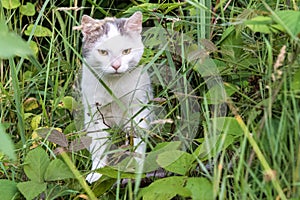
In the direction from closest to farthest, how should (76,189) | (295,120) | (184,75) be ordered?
(295,120) < (76,189) < (184,75)

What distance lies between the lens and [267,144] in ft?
4.50

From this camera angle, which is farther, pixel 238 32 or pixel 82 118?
pixel 82 118

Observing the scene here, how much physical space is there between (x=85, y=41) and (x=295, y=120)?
3.17ft

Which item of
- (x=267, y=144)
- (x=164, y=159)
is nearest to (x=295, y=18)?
(x=267, y=144)

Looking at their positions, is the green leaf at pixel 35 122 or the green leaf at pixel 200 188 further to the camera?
the green leaf at pixel 35 122

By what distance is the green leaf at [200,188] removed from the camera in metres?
1.34

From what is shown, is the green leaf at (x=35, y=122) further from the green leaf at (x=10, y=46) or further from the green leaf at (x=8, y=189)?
the green leaf at (x=10, y=46)

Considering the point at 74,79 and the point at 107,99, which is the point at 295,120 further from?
the point at 74,79

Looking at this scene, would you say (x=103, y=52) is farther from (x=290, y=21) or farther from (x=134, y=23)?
(x=290, y=21)

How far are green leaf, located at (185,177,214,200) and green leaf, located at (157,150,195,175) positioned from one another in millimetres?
89

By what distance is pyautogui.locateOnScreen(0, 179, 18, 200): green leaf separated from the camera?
1617 mm

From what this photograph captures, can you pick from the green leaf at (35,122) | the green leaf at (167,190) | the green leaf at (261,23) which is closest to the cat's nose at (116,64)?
the green leaf at (35,122)

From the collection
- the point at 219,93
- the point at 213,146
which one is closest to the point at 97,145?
the point at 219,93

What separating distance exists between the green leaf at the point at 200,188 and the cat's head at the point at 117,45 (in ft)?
2.29
